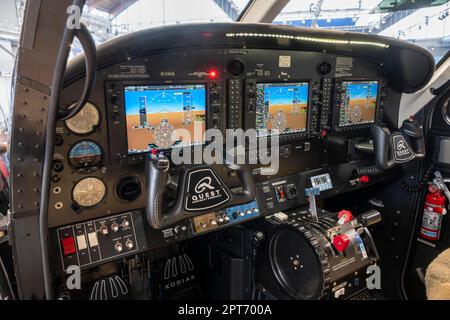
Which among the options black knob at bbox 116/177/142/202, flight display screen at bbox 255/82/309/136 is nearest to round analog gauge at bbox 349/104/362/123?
flight display screen at bbox 255/82/309/136

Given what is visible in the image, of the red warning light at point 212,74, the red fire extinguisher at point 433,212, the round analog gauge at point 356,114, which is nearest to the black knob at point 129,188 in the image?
the red warning light at point 212,74

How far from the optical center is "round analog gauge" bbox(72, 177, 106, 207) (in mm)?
1469

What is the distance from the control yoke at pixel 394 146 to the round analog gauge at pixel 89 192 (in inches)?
68.2

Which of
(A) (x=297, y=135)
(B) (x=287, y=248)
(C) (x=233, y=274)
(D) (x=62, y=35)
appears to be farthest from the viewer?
(A) (x=297, y=135)

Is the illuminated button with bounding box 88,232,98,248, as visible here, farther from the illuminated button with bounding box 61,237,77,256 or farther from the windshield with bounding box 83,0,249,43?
the windshield with bounding box 83,0,249,43

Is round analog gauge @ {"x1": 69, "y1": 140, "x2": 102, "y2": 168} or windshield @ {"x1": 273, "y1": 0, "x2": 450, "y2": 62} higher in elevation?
windshield @ {"x1": 273, "y1": 0, "x2": 450, "y2": 62}

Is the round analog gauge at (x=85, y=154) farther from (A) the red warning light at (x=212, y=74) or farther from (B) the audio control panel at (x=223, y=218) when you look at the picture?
(A) the red warning light at (x=212, y=74)

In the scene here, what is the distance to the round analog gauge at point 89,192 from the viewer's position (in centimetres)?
147

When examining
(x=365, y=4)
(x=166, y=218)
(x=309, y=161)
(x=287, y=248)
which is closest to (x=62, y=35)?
(x=166, y=218)

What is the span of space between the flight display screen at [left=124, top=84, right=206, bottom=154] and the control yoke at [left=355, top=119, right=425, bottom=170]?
3.97 ft

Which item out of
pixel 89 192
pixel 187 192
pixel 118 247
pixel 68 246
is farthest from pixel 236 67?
pixel 68 246

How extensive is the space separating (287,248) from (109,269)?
3.28ft

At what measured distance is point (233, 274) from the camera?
1923 millimetres
